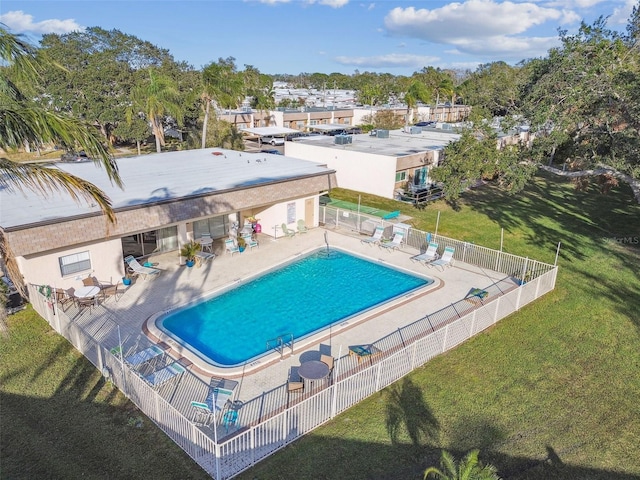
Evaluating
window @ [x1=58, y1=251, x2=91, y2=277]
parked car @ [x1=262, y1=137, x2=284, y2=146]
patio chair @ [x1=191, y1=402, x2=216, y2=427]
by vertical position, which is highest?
window @ [x1=58, y1=251, x2=91, y2=277]

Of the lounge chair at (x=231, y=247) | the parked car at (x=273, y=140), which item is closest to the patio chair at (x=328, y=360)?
the lounge chair at (x=231, y=247)

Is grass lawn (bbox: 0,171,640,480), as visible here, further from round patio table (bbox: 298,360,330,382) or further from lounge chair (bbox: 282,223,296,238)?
lounge chair (bbox: 282,223,296,238)

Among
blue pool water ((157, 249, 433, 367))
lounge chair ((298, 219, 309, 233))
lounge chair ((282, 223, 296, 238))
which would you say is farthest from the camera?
lounge chair ((298, 219, 309, 233))

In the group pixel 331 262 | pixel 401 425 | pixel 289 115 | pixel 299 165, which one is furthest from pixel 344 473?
pixel 289 115

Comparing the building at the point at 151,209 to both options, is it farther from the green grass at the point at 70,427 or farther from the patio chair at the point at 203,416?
the patio chair at the point at 203,416

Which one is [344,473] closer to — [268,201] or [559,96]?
[268,201]

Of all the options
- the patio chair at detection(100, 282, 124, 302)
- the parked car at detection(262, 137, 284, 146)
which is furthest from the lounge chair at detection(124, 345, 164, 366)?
the parked car at detection(262, 137, 284, 146)
